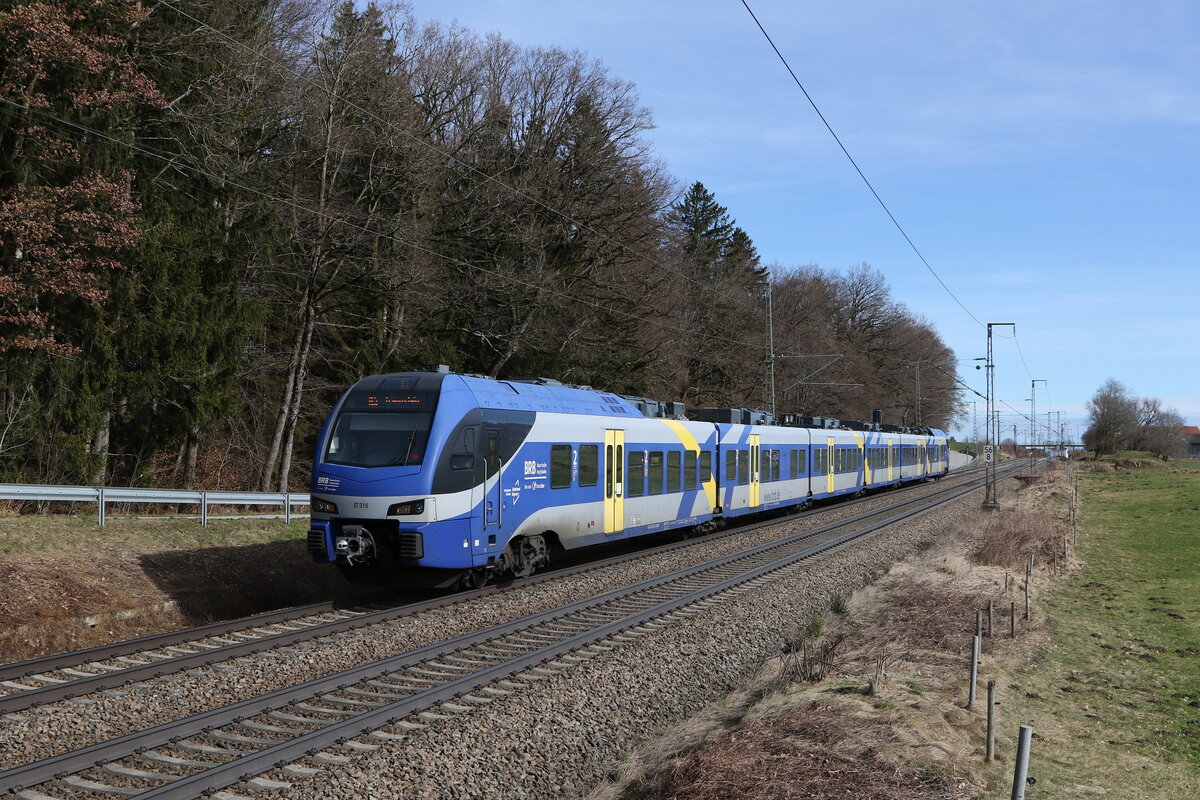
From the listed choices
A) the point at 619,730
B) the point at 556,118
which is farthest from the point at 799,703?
the point at 556,118

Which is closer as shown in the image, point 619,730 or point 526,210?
point 619,730

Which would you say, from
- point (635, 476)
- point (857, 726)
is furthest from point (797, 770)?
point (635, 476)

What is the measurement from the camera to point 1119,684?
10102mm

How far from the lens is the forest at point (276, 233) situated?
56.7 feet

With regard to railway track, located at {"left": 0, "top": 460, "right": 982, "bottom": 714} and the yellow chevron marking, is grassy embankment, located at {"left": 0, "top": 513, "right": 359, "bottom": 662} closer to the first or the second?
railway track, located at {"left": 0, "top": 460, "right": 982, "bottom": 714}

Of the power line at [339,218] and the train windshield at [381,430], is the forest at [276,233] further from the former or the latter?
the train windshield at [381,430]

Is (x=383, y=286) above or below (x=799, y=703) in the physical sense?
above

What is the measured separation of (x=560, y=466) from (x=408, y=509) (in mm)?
3584

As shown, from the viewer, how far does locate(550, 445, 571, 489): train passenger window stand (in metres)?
15.6

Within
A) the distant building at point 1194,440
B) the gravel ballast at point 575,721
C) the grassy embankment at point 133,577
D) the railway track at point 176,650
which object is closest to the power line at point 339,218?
the grassy embankment at point 133,577

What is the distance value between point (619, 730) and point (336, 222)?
60.9ft

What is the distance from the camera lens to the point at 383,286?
1042 inches

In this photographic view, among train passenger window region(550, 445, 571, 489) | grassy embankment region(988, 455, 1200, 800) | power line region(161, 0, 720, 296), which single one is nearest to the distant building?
power line region(161, 0, 720, 296)

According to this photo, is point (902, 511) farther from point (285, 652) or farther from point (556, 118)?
point (285, 652)
